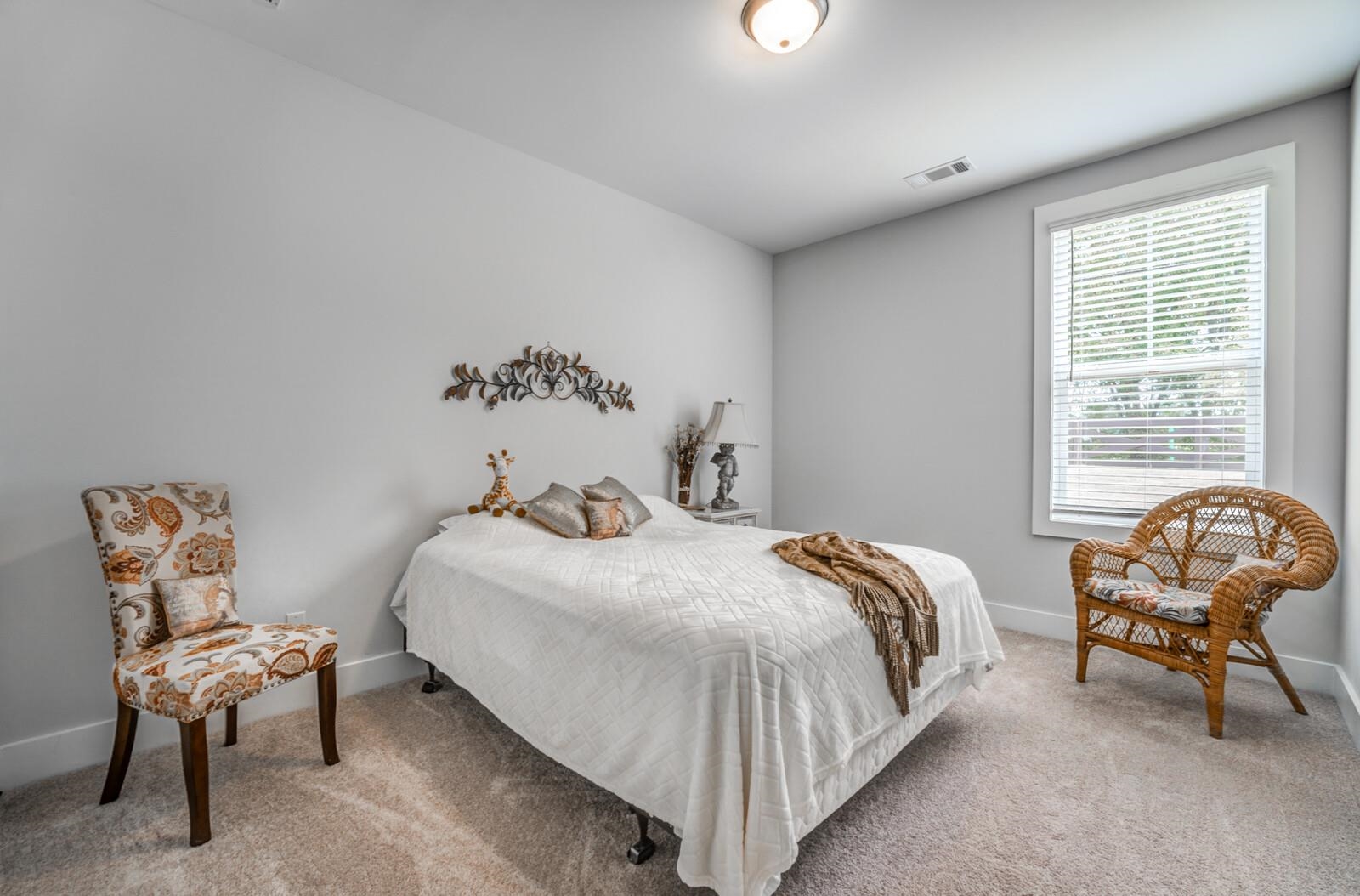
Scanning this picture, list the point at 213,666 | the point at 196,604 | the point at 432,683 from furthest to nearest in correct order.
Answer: the point at 432,683 → the point at 196,604 → the point at 213,666

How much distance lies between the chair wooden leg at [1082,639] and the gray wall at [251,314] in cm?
265

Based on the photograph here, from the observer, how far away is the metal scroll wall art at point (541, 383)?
3014 mm

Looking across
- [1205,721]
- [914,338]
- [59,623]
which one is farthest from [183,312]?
[1205,721]

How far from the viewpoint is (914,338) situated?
13.1ft

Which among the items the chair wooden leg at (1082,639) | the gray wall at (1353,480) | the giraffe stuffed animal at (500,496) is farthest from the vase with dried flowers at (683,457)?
the gray wall at (1353,480)

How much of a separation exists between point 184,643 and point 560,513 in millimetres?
1444

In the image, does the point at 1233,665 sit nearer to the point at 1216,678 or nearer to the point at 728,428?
the point at 1216,678

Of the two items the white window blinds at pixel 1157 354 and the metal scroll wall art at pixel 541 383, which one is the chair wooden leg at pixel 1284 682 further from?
the metal scroll wall art at pixel 541 383

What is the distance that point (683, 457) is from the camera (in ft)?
13.1

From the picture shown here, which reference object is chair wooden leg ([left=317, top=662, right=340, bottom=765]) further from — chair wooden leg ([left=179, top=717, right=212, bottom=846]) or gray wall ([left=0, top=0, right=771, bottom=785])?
gray wall ([left=0, top=0, right=771, bottom=785])

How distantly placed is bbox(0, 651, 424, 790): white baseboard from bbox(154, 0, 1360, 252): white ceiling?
8.66 ft

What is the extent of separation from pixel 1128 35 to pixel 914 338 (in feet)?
6.43

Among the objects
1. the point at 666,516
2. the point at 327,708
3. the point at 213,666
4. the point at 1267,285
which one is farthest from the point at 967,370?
the point at 213,666

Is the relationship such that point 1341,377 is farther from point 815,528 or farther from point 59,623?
point 59,623
